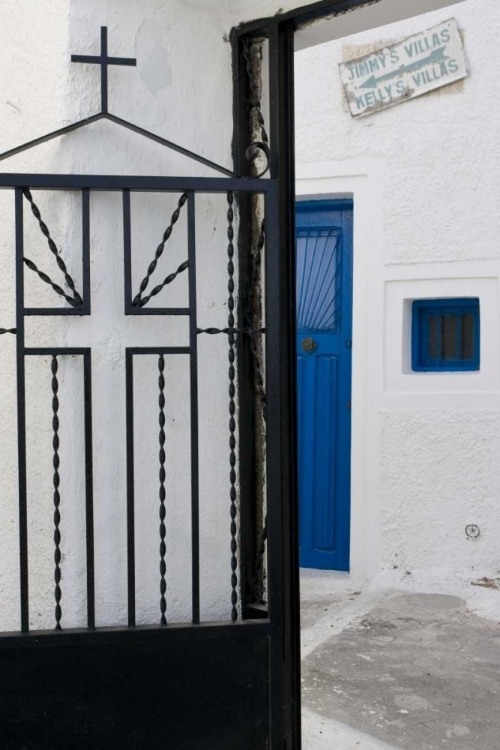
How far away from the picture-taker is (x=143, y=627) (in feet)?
8.28

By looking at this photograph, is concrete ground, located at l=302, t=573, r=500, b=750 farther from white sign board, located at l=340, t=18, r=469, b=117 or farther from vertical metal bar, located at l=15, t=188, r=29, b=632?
white sign board, located at l=340, t=18, r=469, b=117

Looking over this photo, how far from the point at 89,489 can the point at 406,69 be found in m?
3.37

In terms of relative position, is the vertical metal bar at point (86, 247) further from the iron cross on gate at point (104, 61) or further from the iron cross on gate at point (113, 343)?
the iron cross on gate at point (104, 61)

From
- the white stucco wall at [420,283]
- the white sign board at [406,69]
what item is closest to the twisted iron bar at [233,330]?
the white stucco wall at [420,283]

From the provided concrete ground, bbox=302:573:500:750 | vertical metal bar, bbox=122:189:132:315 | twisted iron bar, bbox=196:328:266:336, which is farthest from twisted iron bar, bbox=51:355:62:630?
concrete ground, bbox=302:573:500:750

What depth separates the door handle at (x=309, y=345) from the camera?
5.38 meters

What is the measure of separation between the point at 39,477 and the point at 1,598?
339 mm

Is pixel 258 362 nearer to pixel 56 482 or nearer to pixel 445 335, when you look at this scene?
pixel 56 482

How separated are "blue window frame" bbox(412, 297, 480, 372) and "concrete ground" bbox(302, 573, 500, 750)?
1126mm

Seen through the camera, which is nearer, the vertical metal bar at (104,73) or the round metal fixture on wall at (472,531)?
the vertical metal bar at (104,73)

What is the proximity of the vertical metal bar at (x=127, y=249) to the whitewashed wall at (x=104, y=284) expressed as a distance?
0.11 meters

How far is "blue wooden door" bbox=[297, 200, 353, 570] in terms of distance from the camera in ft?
17.4

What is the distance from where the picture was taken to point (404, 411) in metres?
5.05

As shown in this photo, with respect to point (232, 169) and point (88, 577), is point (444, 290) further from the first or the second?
point (88, 577)
